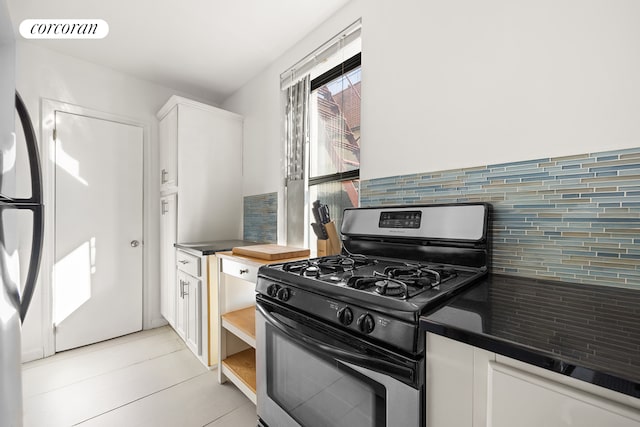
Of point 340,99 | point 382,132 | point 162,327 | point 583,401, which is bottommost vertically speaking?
point 162,327

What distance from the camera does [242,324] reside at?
183 centimetres

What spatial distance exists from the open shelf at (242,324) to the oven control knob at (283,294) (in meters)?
0.68

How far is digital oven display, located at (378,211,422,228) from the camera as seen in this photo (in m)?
1.33

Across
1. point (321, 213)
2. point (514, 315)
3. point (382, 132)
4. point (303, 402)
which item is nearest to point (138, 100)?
point (321, 213)

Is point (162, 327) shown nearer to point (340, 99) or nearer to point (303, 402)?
point (303, 402)

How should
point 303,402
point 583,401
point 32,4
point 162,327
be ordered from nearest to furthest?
point 583,401
point 303,402
point 32,4
point 162,327

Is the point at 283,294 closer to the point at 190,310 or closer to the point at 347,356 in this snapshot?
the point at 347,356

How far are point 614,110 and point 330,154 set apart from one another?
1.42m

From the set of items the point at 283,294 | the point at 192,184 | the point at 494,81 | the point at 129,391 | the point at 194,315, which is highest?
the point at 494,81

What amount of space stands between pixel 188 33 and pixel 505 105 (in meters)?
2.18

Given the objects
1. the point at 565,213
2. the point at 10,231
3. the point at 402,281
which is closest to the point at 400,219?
the point at 402,281

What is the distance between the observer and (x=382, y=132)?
63.8 inches

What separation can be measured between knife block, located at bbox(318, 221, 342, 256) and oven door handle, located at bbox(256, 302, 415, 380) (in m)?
0.66

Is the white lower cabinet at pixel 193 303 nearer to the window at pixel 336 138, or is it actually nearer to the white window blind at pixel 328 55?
the window at pixel 336 138
